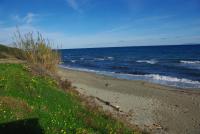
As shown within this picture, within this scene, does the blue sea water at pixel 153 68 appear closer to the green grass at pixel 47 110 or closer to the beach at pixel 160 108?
the beach at pixel 160 108

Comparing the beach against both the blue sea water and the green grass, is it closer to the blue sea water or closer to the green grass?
the green grass

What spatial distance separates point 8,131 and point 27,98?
3280 millimetres

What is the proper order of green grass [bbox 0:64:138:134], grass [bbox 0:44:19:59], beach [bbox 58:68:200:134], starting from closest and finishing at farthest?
green grass [bbox 0:64:138:134] → beach [bbox 58:68:200:134] → grass [bbox 0:44:19:59]

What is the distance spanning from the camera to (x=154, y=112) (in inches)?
616

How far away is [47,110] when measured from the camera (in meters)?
10.1

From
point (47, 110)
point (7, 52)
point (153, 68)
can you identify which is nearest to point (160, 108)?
point (47, 110)

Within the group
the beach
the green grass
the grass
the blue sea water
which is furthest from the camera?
the grass

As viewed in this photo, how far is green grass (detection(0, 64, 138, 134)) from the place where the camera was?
8.94 metres

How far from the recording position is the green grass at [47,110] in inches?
352

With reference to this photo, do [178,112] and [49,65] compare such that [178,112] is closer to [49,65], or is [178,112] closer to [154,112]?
[154,112]

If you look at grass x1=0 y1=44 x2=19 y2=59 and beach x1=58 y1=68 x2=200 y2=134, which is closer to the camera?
beach x1=58 y1=68 x2=200 y2=134

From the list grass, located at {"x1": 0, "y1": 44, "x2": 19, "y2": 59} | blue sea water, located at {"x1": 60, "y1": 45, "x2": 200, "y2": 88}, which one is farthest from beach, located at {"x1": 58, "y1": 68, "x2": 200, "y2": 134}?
grass, located at {"x1": 0, "y1": 44, "x2": 19, "y2": 59}

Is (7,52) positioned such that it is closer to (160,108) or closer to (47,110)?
(160,108)

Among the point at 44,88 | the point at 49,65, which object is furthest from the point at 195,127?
the point at 49,65
